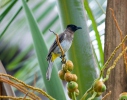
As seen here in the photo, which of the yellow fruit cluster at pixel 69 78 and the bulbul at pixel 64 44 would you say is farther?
the bulbul at pixel 64 44

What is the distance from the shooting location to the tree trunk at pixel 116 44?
0.65m

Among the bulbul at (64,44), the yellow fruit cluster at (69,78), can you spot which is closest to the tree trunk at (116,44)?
the bulbul at (64,44)

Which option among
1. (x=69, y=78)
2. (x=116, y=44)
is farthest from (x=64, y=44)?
(x=69, y=78)

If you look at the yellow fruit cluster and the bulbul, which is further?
the bulbul

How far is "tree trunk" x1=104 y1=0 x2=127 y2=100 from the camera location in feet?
2.13

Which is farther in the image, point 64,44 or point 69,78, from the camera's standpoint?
point 64,44

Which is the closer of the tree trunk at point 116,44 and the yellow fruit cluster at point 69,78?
the yellow fruit cluster at point 69,78

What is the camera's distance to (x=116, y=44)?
0.67m

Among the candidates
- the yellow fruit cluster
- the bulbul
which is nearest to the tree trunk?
the bulbul

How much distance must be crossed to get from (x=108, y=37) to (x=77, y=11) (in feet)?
0.25

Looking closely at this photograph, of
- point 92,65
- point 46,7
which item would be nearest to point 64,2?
point 92,65

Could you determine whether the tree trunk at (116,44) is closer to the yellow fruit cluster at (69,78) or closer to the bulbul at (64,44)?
the bulbul at (64,44)

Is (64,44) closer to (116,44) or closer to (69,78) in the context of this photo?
(116,44)

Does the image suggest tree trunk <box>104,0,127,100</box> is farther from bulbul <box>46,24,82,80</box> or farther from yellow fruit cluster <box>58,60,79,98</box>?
yellow fruit cluster <box>58,60,79,98</box>
